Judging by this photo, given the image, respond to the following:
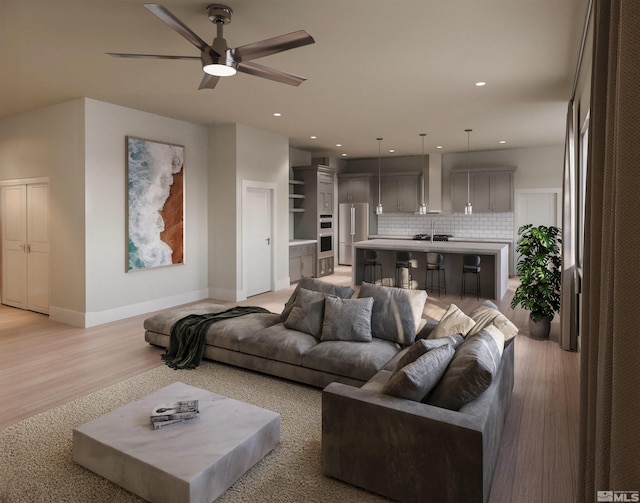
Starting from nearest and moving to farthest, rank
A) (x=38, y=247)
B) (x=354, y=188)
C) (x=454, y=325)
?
(x=454, y=325)
(x=38, y=247)
(x=354, y=188)

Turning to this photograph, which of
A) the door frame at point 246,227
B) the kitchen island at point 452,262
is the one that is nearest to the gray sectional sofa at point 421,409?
the door frame at point 246,227

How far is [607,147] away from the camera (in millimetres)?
1319

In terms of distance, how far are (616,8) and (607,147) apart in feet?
1.27

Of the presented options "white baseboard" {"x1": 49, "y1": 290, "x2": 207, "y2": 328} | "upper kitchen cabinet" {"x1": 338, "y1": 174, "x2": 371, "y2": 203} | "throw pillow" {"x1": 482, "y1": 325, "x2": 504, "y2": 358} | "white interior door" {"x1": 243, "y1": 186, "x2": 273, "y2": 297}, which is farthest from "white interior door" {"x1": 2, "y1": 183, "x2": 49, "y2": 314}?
"upper kitchen cabinet" {"x1": 338, "y1": 174, "x2": 371, "y2": 203}

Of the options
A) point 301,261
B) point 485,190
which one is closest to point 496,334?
point 301,261

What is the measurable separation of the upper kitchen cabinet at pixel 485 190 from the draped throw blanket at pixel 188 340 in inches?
298

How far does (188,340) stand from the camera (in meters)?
4.41

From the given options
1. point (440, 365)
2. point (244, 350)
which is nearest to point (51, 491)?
point (244, 350)

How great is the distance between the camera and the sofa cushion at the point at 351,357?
3414mm

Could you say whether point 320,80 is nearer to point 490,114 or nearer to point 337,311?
point 337,311

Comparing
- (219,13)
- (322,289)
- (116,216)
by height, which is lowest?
(322,289)

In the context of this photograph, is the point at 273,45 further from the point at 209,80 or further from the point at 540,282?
the point at 540,282

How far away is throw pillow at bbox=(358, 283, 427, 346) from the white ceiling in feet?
7.41

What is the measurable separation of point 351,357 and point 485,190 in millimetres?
8024
